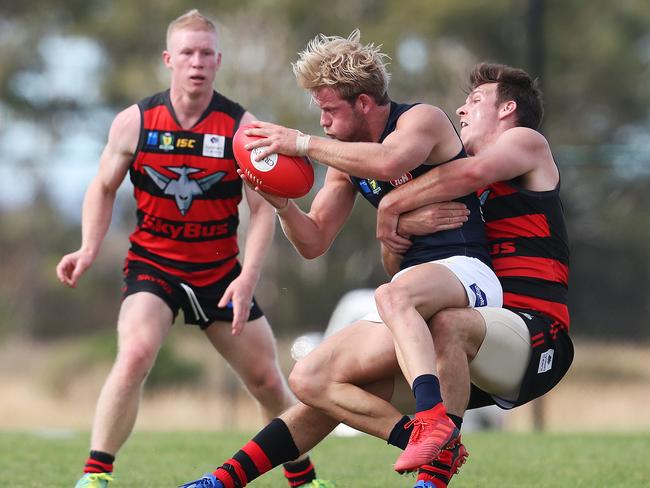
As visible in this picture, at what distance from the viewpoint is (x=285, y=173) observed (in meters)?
4.24

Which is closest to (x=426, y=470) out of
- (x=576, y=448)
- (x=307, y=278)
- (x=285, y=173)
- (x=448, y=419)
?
(x=448, y=419)

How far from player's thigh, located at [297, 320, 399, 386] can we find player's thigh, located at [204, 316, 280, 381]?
1.04m

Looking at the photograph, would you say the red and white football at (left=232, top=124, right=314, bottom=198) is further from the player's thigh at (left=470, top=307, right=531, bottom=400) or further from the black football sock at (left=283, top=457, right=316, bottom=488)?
the black football sock at (left=283, top=457, right=316, bottom=488)

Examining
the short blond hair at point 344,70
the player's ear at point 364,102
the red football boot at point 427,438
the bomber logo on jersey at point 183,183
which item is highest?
the bomber logo on jersey at point 183,183

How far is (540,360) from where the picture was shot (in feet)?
13.9

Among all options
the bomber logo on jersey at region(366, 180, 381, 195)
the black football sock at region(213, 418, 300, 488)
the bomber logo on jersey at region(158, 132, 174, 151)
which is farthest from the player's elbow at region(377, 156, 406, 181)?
the bomber logo on jersey at region(158, 132, 174, 151)

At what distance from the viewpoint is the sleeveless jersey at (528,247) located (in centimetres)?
438

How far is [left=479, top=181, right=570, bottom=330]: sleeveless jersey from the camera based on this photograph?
4379 millimetres

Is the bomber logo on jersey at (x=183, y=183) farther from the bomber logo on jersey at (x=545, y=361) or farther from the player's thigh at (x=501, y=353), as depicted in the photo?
the bomber logo on jersey at (x=545, y=361)

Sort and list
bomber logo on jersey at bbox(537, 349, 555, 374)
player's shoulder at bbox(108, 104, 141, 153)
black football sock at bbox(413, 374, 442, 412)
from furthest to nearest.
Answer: player's shoulder at bbox(108, 104, 141, 153), bomber logo on jersey at bbox(537, 349, 555, 374), black football sock at bbox(413, 374, 442, 412)

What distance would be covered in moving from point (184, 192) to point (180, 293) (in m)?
0.49

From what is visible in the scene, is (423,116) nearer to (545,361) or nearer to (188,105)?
(545,361)

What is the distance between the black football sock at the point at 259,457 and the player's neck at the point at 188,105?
1.81 m

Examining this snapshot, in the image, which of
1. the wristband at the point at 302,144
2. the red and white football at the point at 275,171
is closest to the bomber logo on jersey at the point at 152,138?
the red and white football at the point at 275,171
